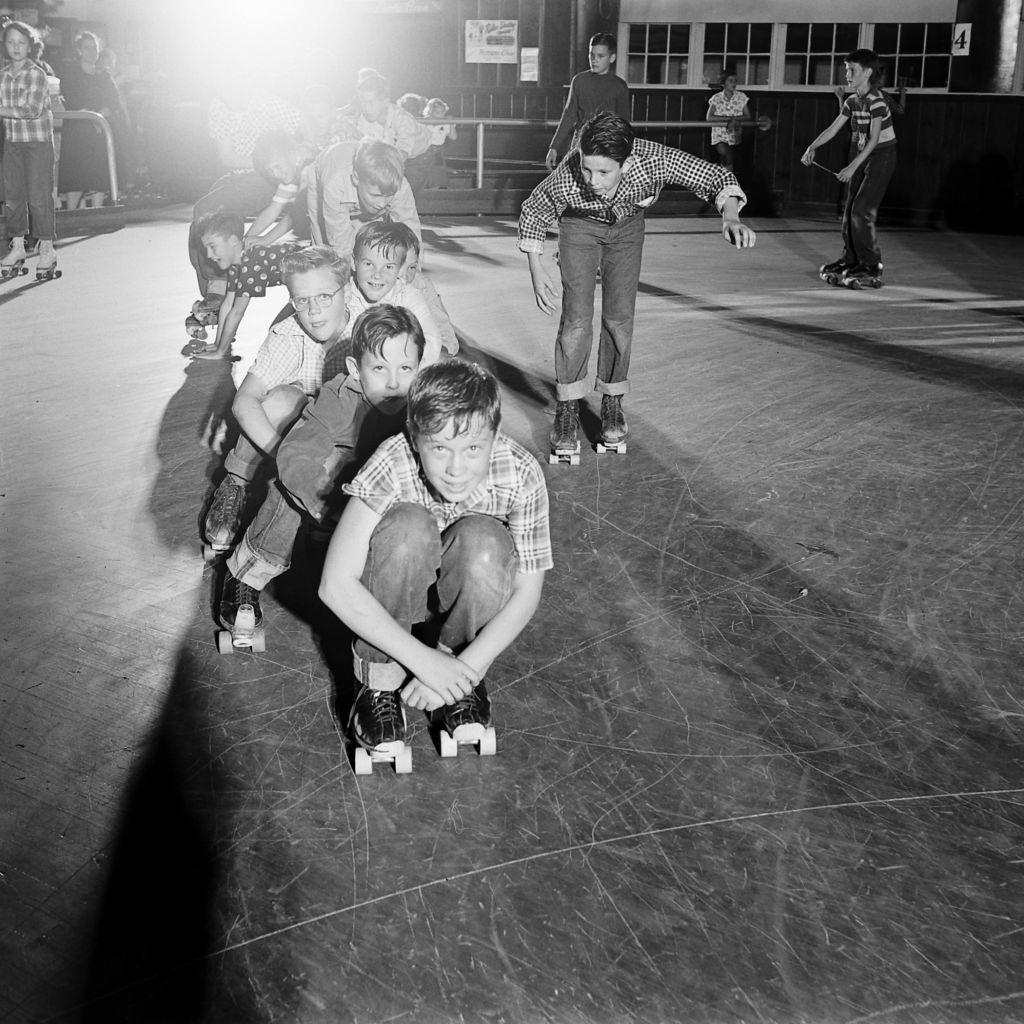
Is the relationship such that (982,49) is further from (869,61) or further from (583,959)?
(583,959)

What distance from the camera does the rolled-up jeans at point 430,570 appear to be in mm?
2479

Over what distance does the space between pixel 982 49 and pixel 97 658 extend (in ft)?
44.6

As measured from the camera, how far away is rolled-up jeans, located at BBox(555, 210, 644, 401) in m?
4.59

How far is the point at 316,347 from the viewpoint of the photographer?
12.0 ft

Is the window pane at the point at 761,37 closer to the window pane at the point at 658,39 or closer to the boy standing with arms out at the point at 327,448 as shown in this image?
the window pane at the point at 658,39

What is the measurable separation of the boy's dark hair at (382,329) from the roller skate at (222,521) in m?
0.86

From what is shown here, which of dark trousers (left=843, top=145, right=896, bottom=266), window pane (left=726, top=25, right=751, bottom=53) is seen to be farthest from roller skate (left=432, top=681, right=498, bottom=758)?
window pane (left=726, top=25, right=751, bottom=53)

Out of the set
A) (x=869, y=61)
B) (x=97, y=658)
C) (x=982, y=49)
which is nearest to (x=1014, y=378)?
(x=869, y=61)

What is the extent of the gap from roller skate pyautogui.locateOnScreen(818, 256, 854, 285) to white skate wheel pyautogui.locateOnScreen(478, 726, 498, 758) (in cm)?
708

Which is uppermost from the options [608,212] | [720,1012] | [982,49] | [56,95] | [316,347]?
[982,49]

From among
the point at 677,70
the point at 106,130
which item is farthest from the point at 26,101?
the point at 677,70

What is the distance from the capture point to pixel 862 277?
886 centimetres

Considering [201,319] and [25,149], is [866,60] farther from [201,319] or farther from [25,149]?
[25,149]

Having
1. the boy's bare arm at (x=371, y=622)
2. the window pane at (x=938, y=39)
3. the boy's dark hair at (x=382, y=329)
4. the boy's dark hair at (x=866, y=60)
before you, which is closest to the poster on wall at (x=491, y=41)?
the window pane at (x=938, y=39)
